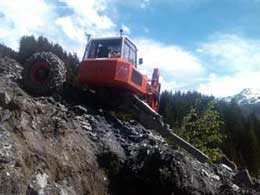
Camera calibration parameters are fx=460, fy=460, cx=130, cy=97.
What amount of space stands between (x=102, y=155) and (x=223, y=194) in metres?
3.54

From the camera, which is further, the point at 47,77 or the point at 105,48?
the point at 105,48

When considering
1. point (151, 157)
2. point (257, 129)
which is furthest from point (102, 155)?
point (257, 129)

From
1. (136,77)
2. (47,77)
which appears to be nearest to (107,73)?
(136,77)

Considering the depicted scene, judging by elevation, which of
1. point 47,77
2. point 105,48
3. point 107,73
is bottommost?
point 47,77

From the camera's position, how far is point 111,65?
47.8 ft

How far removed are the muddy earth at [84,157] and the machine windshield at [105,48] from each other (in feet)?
5.23

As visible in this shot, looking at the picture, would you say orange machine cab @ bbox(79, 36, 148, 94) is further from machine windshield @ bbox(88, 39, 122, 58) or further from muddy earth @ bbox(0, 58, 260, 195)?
muddy earth @ bbox(0, 58, 260, 195)

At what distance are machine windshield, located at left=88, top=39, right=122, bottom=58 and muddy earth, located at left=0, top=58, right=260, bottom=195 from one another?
1593 millimetres

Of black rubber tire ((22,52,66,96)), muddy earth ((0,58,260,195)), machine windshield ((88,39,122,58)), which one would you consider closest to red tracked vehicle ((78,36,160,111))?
machine windshield ((88,39,122,58))

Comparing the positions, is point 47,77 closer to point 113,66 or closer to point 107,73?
point 107,73

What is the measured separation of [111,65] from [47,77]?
2046 millimetres

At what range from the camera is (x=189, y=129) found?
2783cm

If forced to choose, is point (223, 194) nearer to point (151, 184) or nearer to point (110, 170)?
point (151, 184)

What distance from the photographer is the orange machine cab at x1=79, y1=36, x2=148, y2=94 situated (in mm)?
14633
